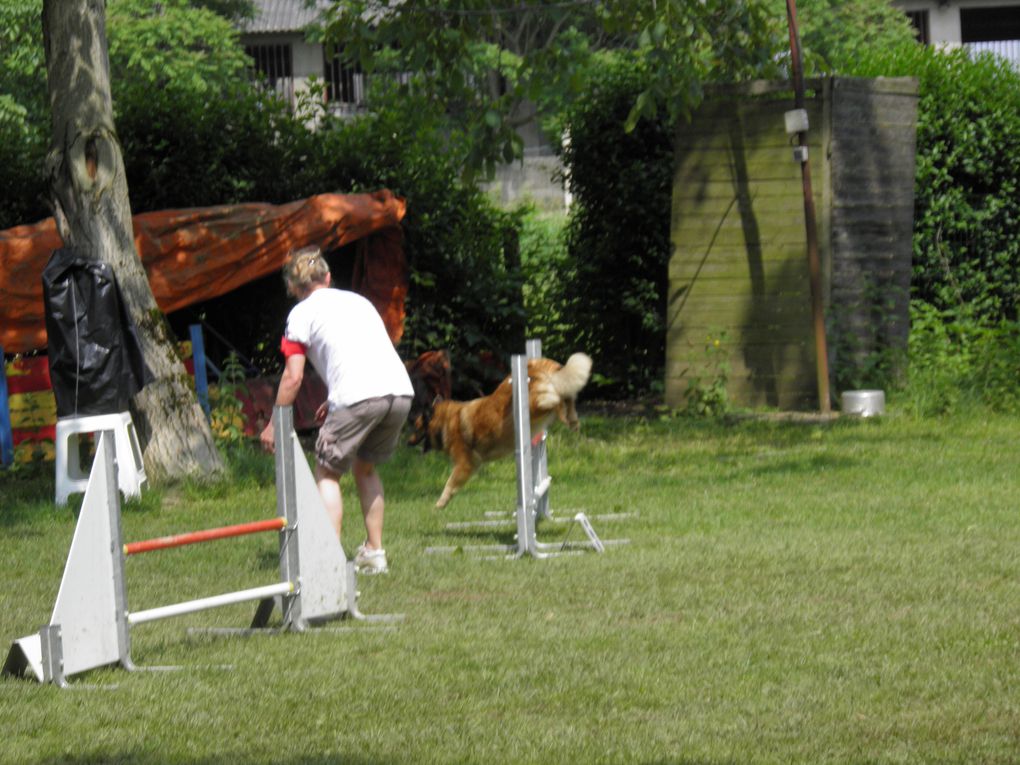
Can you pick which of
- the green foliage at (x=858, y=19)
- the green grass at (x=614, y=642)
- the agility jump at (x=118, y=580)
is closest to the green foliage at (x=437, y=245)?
the green grass at (x=614, y=642)

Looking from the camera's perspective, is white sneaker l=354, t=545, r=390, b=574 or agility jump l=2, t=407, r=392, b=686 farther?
white sneaker l=354, t=545, r=390, b=574

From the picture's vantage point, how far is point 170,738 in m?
5.30

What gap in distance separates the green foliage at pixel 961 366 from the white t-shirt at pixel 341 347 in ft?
24.3

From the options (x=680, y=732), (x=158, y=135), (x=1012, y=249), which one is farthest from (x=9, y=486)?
(x=1012, y=249)

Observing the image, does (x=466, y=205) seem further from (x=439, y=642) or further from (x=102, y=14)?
(x=439, y=642)

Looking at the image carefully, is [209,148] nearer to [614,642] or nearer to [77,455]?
[77,455]

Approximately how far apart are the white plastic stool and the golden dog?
2.44m

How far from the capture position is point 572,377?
891cm

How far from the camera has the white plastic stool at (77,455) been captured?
11.5 m

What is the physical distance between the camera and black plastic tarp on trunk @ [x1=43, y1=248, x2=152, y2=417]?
1173 cm

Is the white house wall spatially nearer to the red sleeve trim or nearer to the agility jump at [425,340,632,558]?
the agility jump at [425,340,632,558]

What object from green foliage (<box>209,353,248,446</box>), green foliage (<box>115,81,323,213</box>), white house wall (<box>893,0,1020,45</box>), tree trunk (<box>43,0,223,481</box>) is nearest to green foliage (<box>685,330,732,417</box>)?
green foliage (<box>115,81,323,213</box>)

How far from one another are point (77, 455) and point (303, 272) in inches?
162

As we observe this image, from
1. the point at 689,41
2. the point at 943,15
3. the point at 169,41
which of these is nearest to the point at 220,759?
the point at 689,41
